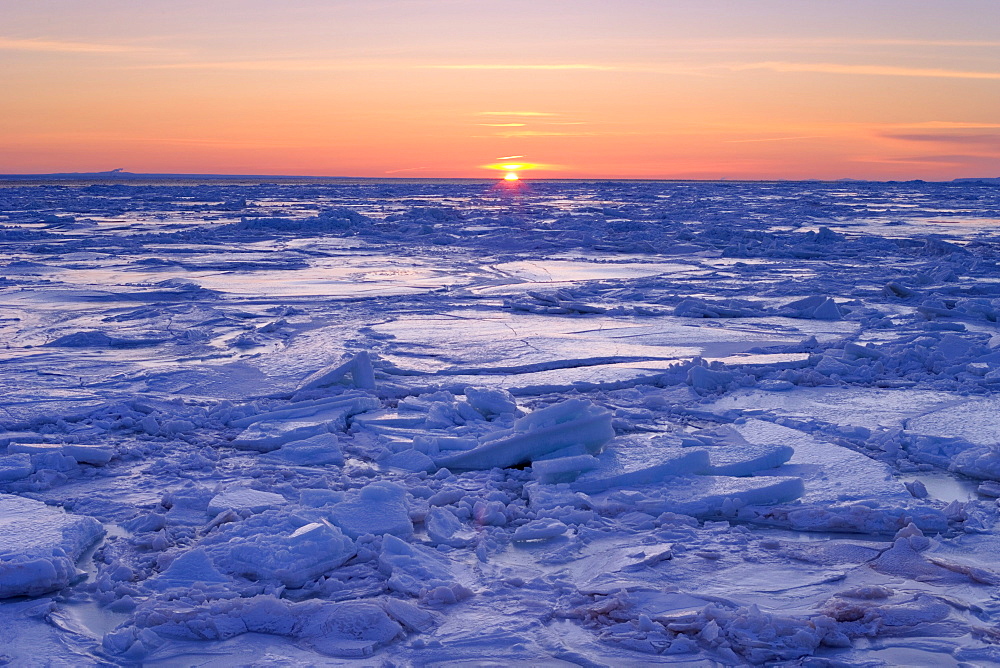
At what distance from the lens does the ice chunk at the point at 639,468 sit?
3.84 metres

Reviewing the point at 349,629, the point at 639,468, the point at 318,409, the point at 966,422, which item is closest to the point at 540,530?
the point at 639,468

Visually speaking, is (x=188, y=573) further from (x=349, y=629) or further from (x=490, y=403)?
(x=490, y=403)

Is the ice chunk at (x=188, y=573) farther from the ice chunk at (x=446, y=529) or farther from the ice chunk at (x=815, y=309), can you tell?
the ice chunk at (x=815, y=309)

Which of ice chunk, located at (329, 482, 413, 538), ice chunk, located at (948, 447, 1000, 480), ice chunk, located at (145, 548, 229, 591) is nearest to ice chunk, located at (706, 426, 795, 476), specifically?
ice chunk, located at (948, 447, 1000, 480)

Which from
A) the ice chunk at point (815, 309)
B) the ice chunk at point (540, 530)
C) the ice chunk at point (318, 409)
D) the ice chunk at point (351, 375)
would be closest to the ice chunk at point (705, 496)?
the ice chunk at point (540, 530)

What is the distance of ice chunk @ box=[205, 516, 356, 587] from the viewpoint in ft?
9.61

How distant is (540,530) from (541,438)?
34.8 inches

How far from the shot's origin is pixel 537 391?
5453 millimetres

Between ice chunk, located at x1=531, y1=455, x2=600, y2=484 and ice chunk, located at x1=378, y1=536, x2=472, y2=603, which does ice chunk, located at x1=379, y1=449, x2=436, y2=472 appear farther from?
ice chunk, located at x1=378, y1=536, x2=472, y2=603

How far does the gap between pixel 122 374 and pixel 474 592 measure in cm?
393

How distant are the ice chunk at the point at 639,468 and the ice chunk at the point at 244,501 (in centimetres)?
135

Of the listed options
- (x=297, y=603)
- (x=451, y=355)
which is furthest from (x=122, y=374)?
(x=297, y=603)

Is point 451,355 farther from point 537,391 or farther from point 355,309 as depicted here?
point 355,309

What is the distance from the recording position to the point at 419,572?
117 inches
